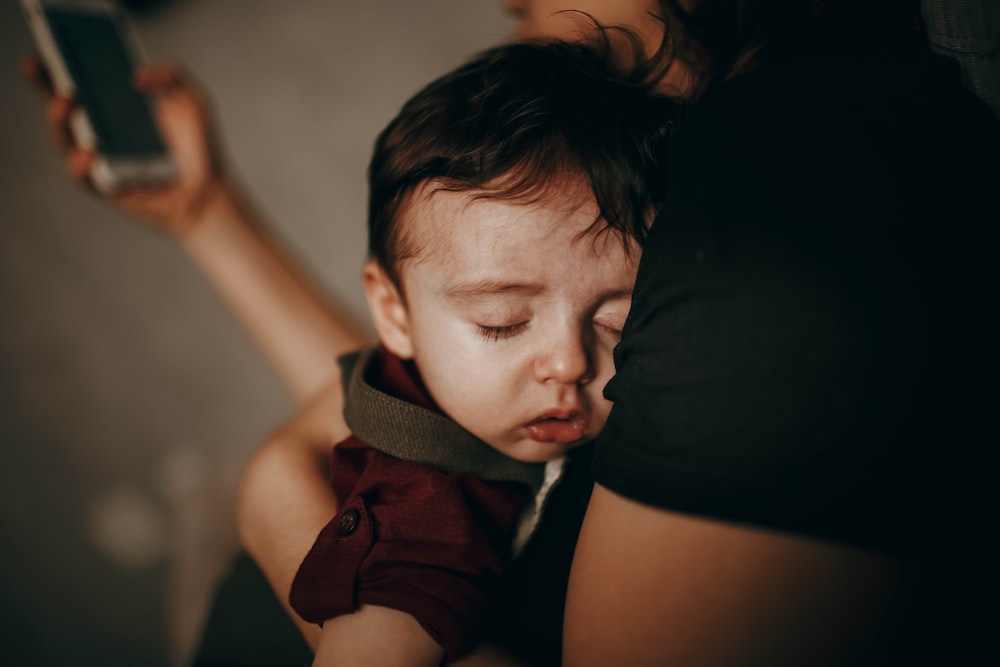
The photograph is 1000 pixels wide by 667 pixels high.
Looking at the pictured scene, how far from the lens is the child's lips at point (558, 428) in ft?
2.13

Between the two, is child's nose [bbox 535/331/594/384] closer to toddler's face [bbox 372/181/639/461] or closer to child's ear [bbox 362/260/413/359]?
toddler's face [bbox 372/181/639/461]

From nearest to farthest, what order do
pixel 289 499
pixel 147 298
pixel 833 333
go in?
pixel 833 333, pixel 289 499, pixel 147 298

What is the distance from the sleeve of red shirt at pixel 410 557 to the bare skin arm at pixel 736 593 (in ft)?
0.60

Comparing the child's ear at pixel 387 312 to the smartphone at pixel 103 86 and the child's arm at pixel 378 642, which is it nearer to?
the child's arm at pixel 378 642

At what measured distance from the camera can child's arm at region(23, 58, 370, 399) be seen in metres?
1.13

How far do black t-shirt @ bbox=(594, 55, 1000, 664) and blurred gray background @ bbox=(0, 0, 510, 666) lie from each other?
153 centimetres

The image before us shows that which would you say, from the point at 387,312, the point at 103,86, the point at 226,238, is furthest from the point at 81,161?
the point at 387,312

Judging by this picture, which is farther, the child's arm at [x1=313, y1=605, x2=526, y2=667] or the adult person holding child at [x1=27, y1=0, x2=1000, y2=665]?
the child's arm at [x1=313, y1=605, x2=526, y2=667]

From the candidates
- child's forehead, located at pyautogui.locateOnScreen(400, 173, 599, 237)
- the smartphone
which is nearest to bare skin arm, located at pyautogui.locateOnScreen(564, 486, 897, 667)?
child's forehead, located at pyautogui.locateOnScreen(400, 173, 599, 237)

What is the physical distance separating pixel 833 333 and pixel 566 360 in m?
0.29

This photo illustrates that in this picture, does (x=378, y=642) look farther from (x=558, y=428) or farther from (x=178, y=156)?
(x=178, y=156)

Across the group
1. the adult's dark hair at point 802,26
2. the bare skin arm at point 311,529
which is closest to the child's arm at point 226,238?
the bare skin arm at point 311,529

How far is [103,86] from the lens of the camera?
3.82ft

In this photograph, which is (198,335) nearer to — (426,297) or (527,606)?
(426,297)
